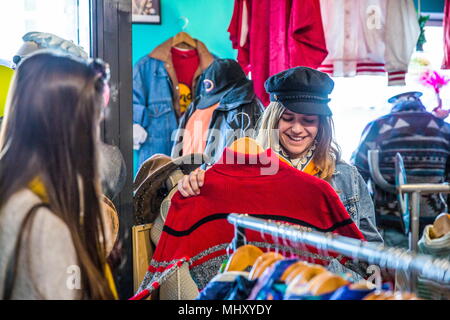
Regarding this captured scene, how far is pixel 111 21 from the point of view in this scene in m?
1.10

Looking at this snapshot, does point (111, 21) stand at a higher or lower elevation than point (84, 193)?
higher

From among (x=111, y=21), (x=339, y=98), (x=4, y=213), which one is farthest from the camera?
(x=339, y=98)

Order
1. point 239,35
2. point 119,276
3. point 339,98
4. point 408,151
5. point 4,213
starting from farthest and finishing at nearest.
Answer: point 339,98 < point 408,151 < point 239,35 < point 119,276 < point 4,213

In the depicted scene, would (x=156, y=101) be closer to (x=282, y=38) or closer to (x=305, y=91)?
(x=282, y=38)

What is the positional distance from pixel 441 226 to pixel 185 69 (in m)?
1.72

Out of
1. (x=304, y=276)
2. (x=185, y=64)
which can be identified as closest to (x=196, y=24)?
(x=185, y=64)

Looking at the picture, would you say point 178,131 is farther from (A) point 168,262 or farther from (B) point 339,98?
(A) point 168,262

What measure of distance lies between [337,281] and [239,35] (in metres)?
1.84

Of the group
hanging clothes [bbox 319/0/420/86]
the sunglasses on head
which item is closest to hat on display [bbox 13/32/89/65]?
the sunglasses on head

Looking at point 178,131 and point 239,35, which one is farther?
point 178,131

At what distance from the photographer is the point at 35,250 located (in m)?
0.70

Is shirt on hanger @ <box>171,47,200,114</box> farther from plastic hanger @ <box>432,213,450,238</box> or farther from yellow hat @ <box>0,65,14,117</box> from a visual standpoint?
yellow hat @ <box>0,65,14,117</box>

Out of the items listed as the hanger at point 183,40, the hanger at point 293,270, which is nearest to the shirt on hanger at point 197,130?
the hanger at point 183,40

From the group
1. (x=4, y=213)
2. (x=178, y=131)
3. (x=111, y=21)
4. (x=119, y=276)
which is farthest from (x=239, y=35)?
(x=4, y=213)
